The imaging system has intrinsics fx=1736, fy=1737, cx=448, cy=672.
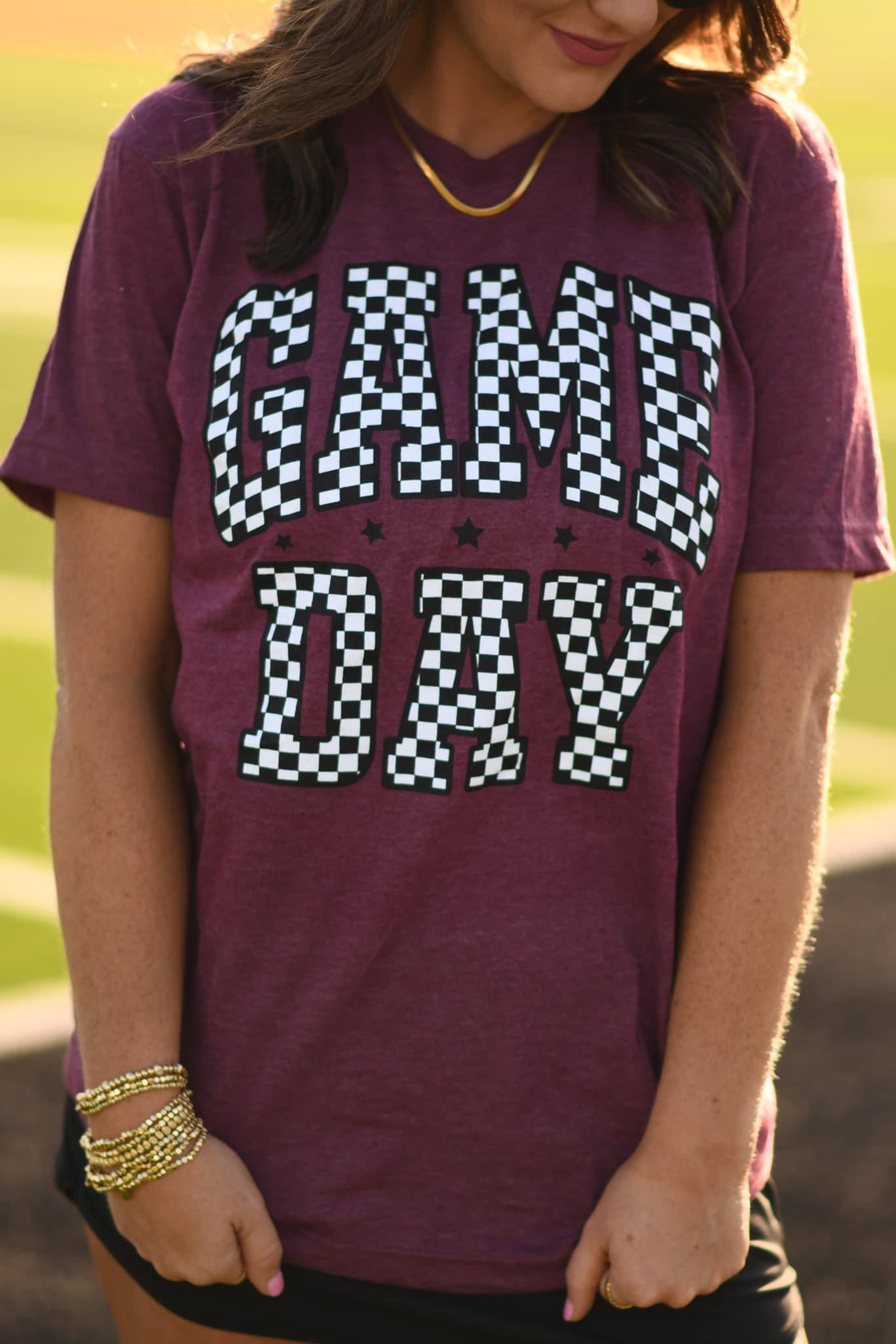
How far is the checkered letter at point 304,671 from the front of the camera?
1661mm

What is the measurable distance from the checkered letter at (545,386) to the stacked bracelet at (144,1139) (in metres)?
0.68

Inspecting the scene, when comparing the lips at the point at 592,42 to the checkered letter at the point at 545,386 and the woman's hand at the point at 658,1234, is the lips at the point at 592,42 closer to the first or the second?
the checkered letter at the point at 545,386

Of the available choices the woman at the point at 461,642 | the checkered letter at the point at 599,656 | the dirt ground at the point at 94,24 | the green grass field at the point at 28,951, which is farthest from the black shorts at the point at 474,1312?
the dirt ground at the point at 94,24

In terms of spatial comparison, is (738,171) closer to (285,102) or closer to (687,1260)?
(285,102)

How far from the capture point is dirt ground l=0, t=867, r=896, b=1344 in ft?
10.2

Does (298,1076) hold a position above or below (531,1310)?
above

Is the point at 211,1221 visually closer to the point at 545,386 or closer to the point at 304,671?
the point at 304,671

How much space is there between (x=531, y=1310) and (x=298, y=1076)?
329 millimetres

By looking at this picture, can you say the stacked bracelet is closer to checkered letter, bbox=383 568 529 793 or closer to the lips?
checkered letter, bbox=383 568 529 793

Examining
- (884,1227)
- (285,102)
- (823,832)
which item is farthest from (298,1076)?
(884,1227)

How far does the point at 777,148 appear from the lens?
174 cm

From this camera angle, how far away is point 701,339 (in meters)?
1.69

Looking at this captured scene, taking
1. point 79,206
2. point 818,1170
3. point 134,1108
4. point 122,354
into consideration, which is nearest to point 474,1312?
point 134,1108

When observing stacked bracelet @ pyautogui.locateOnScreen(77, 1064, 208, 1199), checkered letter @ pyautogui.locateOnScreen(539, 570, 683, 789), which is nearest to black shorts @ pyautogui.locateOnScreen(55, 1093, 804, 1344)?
stacked bracelet @ pyautogui.locateOnScreen(77, 1064, 208, 1199)
